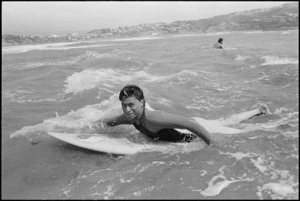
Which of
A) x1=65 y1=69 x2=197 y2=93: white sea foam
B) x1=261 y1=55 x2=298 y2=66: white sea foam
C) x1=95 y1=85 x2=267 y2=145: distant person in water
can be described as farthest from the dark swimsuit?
x1=261 y1=55 x2=298 y2=66: white sea foam

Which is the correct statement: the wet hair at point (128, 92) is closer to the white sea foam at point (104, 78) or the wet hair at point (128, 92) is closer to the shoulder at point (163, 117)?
the shoulder at point (163, 117)

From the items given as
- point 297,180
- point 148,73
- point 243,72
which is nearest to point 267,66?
point 243,72

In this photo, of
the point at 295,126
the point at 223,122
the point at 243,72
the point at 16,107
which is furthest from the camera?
the point at 243,72

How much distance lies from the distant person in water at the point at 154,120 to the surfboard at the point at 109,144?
176 millimetres

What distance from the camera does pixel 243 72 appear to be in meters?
13.3

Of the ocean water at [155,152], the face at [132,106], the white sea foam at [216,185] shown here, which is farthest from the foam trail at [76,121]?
the white sea foam at [216,185]

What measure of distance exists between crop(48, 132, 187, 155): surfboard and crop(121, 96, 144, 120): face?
2.10ft

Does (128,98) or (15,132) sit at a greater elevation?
(128,98)

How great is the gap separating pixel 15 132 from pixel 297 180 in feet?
16.5

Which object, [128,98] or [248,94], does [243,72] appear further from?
[128,98]

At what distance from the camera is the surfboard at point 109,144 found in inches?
202

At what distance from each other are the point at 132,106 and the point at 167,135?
97 cm

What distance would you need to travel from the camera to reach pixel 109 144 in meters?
5.25

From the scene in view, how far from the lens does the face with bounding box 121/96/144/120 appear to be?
4.64 metres
